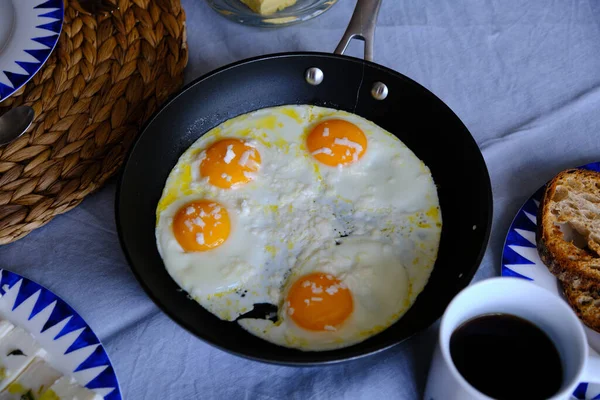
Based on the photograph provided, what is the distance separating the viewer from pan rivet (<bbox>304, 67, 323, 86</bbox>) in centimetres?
164

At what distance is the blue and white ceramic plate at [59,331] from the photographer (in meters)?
1.23

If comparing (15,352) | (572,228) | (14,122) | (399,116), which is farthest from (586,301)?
(14,122)

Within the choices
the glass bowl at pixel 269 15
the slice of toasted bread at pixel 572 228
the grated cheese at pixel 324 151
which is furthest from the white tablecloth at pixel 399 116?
the grated cheese at pixel 324 151

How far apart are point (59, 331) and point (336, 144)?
0.81 meters

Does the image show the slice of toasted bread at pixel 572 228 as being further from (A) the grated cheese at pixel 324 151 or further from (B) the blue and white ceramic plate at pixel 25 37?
(B) the blue and white ceramic plate at pixel 25 37

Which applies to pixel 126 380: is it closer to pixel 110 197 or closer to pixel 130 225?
pixel 130 225

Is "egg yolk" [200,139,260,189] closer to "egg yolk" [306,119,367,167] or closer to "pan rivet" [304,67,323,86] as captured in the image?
"egg yolk" [306,119,367,167]

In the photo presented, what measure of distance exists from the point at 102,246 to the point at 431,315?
2.81 ft

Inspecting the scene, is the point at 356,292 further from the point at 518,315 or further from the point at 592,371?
the point at 592,371

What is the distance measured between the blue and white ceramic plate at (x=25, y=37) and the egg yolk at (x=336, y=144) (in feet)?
2.35

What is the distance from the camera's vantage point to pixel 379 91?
1.63m

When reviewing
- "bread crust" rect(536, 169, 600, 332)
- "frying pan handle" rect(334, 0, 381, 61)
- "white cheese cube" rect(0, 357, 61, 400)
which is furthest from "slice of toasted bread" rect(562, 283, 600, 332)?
"white cheese cube" rect(0, 357, 61, 400)

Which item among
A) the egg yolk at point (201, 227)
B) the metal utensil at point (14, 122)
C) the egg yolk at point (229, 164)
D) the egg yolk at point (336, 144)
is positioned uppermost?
the metal utensil at point (14, 122)

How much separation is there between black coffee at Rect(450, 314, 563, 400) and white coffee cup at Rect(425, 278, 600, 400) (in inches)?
0.6
